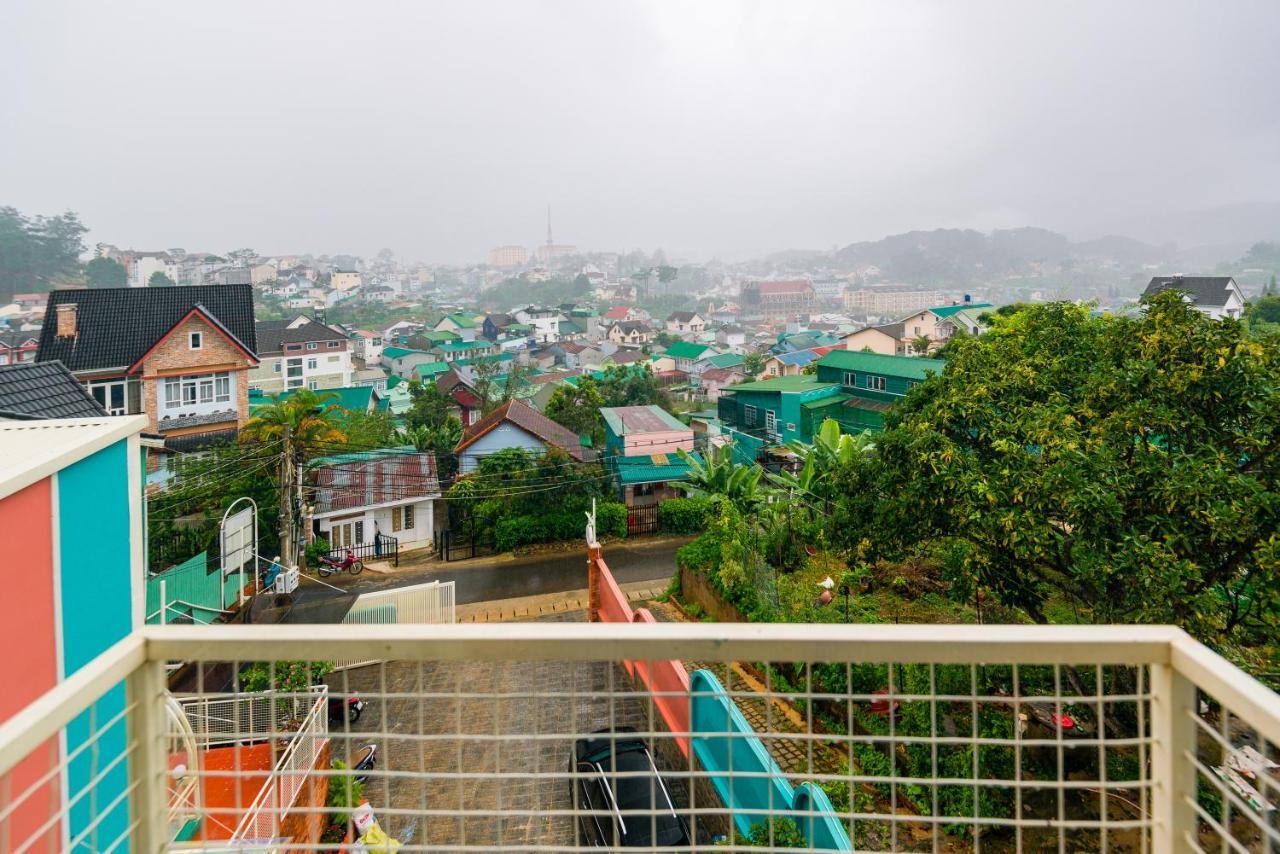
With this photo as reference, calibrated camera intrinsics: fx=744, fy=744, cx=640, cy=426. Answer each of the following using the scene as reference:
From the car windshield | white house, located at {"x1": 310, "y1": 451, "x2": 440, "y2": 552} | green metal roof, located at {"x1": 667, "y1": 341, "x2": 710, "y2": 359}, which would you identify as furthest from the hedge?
green metal roof, located at {"x1": 667, "y1": 341, "x2": 710, "y2": 359}

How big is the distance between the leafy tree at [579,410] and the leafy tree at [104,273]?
112 ft

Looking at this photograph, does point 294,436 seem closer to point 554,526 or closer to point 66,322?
point 554,526

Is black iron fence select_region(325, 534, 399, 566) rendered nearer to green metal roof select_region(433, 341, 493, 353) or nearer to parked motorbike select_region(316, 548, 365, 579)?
parked motorbike select_region(316, 548, 365, 579)

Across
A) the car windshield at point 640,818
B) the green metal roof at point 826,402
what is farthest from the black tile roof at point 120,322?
the car windshield at point 640,818

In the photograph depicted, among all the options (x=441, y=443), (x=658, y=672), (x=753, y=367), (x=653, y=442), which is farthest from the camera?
(x=753, y=367)

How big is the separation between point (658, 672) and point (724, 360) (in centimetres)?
2561

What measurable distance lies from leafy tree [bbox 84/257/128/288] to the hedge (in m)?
37.3

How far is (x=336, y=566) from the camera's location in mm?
10242

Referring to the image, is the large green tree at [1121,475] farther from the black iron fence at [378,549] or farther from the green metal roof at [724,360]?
the green metal roof at [724,360]

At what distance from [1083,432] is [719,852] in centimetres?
408

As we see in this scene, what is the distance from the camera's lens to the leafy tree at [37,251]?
35.2 metres

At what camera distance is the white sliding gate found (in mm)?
7535

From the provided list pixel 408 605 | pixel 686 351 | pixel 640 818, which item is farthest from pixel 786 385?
pixel 686 351

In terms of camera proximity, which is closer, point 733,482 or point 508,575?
point 733,482
